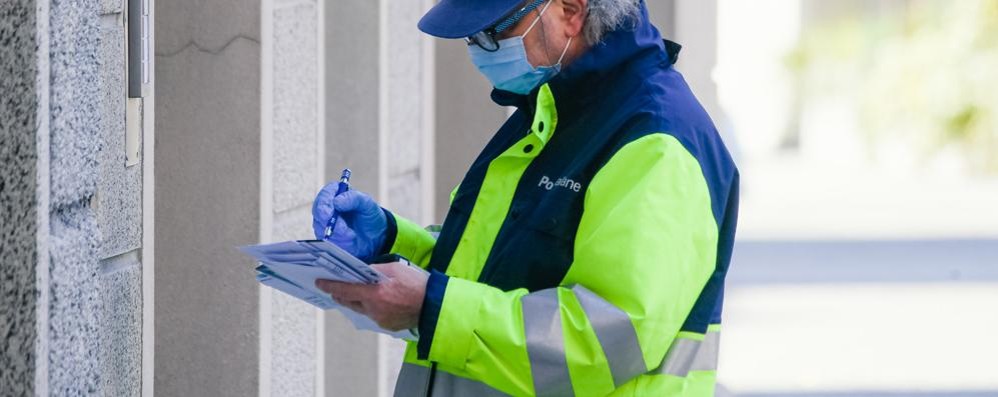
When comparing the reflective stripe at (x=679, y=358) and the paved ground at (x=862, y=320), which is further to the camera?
the paved ground at (x=862, y=320)

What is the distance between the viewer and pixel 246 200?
393 centimetres

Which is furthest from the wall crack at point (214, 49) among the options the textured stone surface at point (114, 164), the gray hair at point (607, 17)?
the gray hair at point (607, 17)

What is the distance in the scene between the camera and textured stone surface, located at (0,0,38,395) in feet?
7.33

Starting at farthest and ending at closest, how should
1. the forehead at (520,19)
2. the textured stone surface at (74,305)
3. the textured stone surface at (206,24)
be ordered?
1. the textured stone surface at (206,24)
2. the forehead at (520,19)
3. the textured stone surface at (74,305)

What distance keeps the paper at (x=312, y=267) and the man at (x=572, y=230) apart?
1.4 inches

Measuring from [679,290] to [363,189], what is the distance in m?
2.89

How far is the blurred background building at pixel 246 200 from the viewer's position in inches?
91.0

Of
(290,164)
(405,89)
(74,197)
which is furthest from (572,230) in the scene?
(405,89)

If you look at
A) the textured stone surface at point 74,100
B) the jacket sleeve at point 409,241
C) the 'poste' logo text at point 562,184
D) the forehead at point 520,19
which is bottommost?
the jacket sleeve at point 409,241

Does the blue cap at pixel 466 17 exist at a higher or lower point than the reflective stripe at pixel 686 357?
higher

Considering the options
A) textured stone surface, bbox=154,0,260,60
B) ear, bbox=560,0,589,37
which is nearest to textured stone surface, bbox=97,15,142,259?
ear, bbox=560,0,589,37

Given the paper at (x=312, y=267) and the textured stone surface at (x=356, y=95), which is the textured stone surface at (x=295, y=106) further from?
the paper at (x=312, y=267)

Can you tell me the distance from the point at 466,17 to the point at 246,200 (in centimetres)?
133

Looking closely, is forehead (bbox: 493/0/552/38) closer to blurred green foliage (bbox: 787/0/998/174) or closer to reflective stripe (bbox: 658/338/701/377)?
reflective stripe (bbox: 658/338/701/377)
